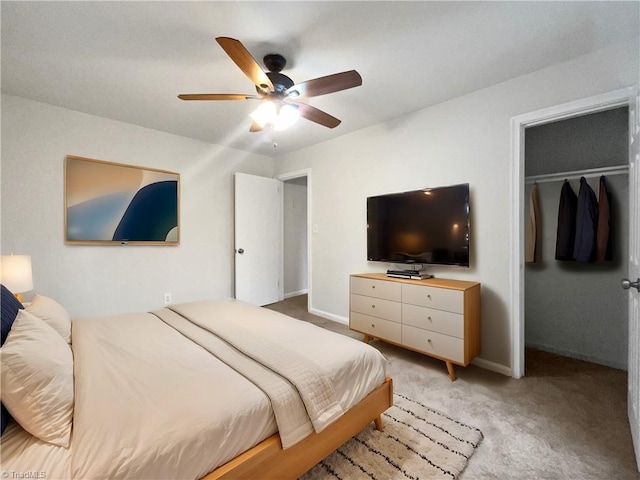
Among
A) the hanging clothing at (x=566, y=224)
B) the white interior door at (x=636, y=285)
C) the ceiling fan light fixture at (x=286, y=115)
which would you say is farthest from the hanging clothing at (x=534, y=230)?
the ceiling fan light fixture at (x=286, y=115)

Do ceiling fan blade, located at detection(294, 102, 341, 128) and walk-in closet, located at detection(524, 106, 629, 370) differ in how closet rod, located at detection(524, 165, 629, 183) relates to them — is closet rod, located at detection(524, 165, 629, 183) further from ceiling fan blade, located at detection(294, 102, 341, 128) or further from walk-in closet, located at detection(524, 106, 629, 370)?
ceiling fan blade, located at detection(294, 102, 341, 128)

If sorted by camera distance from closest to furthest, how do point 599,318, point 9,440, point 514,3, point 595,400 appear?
point 9,440 → point 514,3 → point 595,400 → point 599,318

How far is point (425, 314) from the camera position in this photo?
234cm

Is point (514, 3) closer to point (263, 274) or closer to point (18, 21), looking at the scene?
point (18, 21)

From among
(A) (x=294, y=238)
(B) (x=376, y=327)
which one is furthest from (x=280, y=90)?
(A) (x=294, y=238)

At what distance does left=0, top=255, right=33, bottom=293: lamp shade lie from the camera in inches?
80.4

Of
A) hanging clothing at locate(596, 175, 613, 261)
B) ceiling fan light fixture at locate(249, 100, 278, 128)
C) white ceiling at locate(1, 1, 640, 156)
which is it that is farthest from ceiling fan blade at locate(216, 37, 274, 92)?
hanging clothing at locate(596, 175, 613, 261)

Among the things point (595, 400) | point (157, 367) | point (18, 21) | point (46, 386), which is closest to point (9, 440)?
point (46, 386)

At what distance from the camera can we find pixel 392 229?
2922 mm

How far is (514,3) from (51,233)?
13.4ft

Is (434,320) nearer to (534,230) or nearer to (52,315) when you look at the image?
(534,230)

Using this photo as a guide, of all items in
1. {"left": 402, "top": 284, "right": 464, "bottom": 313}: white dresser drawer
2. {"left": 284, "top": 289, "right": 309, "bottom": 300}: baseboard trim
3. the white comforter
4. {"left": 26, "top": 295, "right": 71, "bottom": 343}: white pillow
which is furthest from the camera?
{"left": 284, "top": 289, "right": 309, "bottom": 300}: baseboard trim

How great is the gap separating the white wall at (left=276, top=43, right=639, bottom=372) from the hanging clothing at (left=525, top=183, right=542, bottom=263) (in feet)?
2.45

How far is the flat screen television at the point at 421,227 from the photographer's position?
2445 mm
